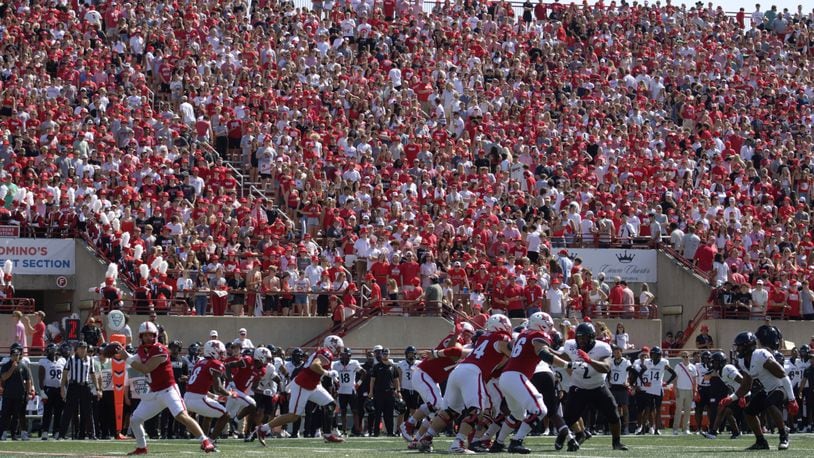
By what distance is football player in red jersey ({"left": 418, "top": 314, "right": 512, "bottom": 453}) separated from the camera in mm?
17250

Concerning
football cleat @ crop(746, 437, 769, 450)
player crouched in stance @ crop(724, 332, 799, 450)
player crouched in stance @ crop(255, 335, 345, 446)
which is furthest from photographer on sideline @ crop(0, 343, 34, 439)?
football cleat @ crop(746, 437, 769, 450)

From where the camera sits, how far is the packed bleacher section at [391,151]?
29062 mm

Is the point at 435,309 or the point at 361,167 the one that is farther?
the point at 361,167

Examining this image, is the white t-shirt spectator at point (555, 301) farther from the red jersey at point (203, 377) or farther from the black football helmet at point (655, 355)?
the red jersey at point (203, 377)

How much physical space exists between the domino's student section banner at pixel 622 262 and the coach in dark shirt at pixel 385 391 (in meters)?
9.08

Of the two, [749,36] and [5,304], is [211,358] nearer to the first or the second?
[5,304]

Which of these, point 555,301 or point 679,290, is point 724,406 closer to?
point 555,301

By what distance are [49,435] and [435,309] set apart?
27.6ft

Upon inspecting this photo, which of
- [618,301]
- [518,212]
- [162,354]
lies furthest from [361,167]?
[162,354]

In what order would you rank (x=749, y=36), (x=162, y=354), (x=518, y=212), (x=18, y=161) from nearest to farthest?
(x=162, y=354) → (x=18, y=161) → (x=518, y=212) → (x=749, y=36)

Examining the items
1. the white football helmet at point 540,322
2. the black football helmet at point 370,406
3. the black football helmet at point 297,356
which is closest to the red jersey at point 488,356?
the white football helmet at point 540,322

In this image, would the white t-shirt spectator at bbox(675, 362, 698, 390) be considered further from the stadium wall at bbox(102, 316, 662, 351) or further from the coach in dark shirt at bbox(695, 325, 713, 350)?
the stadium wall at bbox(102, 316, 662, 351)

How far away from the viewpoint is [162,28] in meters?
35.8

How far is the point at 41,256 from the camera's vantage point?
29.1 metres
